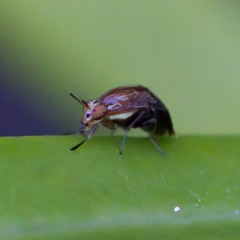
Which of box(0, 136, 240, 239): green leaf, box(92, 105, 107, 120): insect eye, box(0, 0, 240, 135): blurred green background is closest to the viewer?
box(0, 136, 240, 239): green leaf

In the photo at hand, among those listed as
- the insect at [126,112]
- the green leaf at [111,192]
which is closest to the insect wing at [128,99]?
the insect at [126,112]

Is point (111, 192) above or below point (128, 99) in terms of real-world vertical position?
below

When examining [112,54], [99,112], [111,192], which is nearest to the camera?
[111,192]

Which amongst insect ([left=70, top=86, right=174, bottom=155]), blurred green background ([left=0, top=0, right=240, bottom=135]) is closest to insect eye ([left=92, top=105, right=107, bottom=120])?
insect ([left=70, top=86, right=174, bottom=155])

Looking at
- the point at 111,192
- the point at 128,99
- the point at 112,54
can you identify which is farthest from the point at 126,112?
the point at 112,54

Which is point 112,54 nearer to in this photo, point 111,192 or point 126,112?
point 126,112

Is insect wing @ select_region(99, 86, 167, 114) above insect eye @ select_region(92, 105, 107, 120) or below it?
above

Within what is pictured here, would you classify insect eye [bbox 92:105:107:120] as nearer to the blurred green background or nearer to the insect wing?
the insect wing
